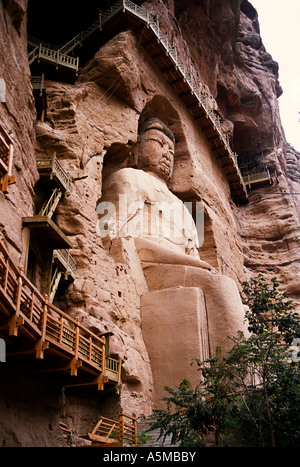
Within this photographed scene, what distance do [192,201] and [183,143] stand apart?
8.22 ft

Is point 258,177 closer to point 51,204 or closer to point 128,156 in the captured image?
point 128,156

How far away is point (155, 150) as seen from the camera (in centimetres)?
1916

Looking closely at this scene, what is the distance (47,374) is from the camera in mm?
9203

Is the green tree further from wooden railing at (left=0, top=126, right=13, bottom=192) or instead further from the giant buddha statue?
wooden railing at (left=0, top=126, right=13, bottom=192)

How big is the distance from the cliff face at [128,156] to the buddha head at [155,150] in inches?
35.9

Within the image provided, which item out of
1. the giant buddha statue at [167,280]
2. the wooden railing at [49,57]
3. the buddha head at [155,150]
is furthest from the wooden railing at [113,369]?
the wooden railing at [49,57]

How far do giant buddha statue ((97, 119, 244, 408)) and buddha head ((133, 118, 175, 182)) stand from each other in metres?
0.41

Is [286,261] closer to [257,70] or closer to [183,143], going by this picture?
[183,143]

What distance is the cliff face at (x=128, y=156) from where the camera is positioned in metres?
10.9

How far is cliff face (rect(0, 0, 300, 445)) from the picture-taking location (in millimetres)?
10867

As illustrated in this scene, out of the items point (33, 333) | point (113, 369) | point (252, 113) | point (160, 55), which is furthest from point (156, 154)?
point (33, 333)

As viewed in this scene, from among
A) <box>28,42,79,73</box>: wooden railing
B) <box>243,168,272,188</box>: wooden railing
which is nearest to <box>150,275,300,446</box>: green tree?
<box>28,42,79,73</box>: wooden railing

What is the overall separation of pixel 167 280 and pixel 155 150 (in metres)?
6.26
